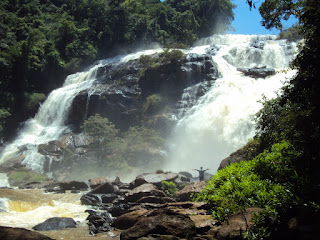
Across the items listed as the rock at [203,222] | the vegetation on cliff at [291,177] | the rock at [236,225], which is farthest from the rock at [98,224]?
the rock at [236,225]

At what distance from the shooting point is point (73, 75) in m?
42.6

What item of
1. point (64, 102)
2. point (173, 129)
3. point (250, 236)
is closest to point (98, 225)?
point (250, 236)

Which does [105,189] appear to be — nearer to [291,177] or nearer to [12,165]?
[291,177]

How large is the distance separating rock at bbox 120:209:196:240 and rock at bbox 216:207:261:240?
0.74 meters

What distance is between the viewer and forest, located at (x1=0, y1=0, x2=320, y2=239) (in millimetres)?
5414

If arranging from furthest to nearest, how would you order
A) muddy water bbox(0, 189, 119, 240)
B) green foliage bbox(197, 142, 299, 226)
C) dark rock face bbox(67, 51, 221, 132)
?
dark rock face bbox(67, 51, 221, 132), muddy water bbox(0, 189, 119, 240), green foliage bbox(197, 142, 299, 226)

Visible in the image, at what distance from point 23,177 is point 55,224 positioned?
17366mm

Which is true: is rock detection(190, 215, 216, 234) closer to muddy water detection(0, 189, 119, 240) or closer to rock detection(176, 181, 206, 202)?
muddy water detection(0, 189, 119, 240)

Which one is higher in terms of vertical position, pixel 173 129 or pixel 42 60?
pixel 42 60

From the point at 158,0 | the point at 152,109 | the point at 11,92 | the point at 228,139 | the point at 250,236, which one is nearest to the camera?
the point at 250,236

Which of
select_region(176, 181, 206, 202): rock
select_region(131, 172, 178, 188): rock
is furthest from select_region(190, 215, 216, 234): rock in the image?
select_region(131, 172, 178, 188): rock

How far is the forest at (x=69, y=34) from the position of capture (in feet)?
128

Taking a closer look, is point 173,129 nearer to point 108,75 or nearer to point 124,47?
point 108,75

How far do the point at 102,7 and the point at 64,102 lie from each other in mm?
22266
